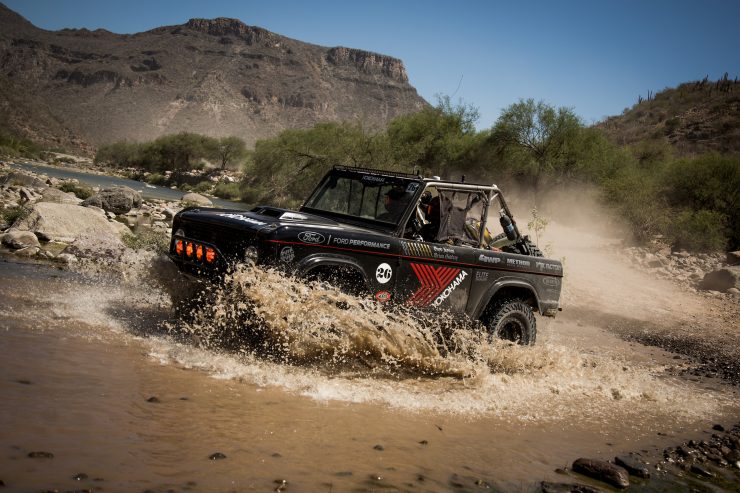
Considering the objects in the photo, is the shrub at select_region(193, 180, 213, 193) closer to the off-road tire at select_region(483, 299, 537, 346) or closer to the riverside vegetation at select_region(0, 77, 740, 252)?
the riverside vegetation at select_region(0, 77, 740, 252)

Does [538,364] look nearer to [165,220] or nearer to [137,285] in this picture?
[137,285]

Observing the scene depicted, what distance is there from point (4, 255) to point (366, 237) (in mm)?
7209

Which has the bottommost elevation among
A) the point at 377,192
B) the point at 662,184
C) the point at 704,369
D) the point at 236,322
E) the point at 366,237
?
the point at 704,369

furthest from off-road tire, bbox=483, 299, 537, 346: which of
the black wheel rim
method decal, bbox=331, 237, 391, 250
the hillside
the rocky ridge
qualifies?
the hillside

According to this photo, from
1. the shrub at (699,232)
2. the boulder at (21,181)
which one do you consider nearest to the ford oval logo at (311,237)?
the boulder at (21,181)

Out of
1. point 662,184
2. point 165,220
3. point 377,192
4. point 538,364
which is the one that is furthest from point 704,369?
point 662,184

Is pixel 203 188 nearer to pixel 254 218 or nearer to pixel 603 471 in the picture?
pixel 254 218

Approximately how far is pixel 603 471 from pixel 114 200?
65.9ft

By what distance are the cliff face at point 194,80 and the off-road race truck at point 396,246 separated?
92550 millimetres

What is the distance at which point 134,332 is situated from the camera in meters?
6.02

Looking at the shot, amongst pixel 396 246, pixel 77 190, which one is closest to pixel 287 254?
pixel 396 246

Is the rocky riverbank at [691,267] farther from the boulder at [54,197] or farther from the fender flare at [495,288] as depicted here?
the boulder at [54,197]

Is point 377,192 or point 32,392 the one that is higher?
point 377,192

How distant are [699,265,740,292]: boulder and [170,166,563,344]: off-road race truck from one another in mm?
10999
